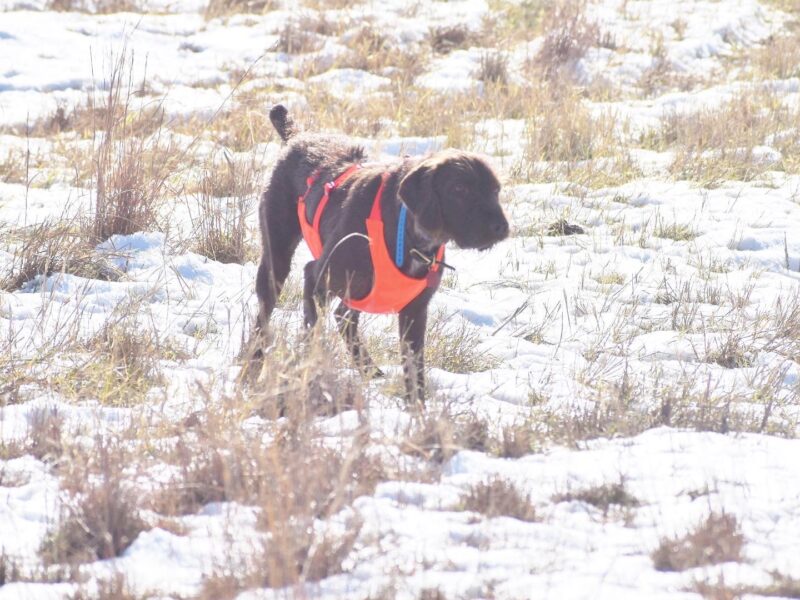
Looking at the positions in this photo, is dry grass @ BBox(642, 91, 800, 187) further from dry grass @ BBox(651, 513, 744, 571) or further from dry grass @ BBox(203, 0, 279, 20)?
dry grass @ BBox(203, 0, 279, 20)

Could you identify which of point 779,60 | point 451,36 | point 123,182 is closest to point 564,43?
point 451,36

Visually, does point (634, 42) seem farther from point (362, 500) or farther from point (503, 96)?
point (362, 500)

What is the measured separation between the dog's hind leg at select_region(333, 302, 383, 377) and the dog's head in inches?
21.1

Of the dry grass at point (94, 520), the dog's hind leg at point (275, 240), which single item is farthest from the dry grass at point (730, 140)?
the dry grass at point (94, 520)

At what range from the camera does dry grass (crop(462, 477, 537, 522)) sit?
297 cm

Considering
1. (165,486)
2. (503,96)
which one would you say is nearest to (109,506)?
(165,486)

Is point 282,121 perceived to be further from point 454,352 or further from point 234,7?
point 234,7

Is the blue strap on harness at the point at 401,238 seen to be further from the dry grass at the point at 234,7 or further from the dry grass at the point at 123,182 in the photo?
the dry grass at the point at 234,7

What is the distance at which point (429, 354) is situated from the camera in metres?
4.77

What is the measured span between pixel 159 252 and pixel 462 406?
266 centimetres

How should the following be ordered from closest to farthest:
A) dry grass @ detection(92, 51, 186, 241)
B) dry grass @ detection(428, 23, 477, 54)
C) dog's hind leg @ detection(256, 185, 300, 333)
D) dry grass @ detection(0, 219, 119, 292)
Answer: dog's hind leg @ detection(256, 185, 300, 333) → dry grass @ detection(0, 219, 119, 292) → dry grass @ detection(92, 51, 186, 241) → dry grass @ detection(428, 23, 477, 54)

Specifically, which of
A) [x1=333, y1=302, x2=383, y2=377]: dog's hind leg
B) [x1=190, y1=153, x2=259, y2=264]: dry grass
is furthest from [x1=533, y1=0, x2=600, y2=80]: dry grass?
[x1=333, y1=302, x2=383, y2=377]: dog's hind leg

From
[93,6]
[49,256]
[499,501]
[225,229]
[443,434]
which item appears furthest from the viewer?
[93,6]

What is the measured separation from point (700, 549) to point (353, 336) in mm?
2203
